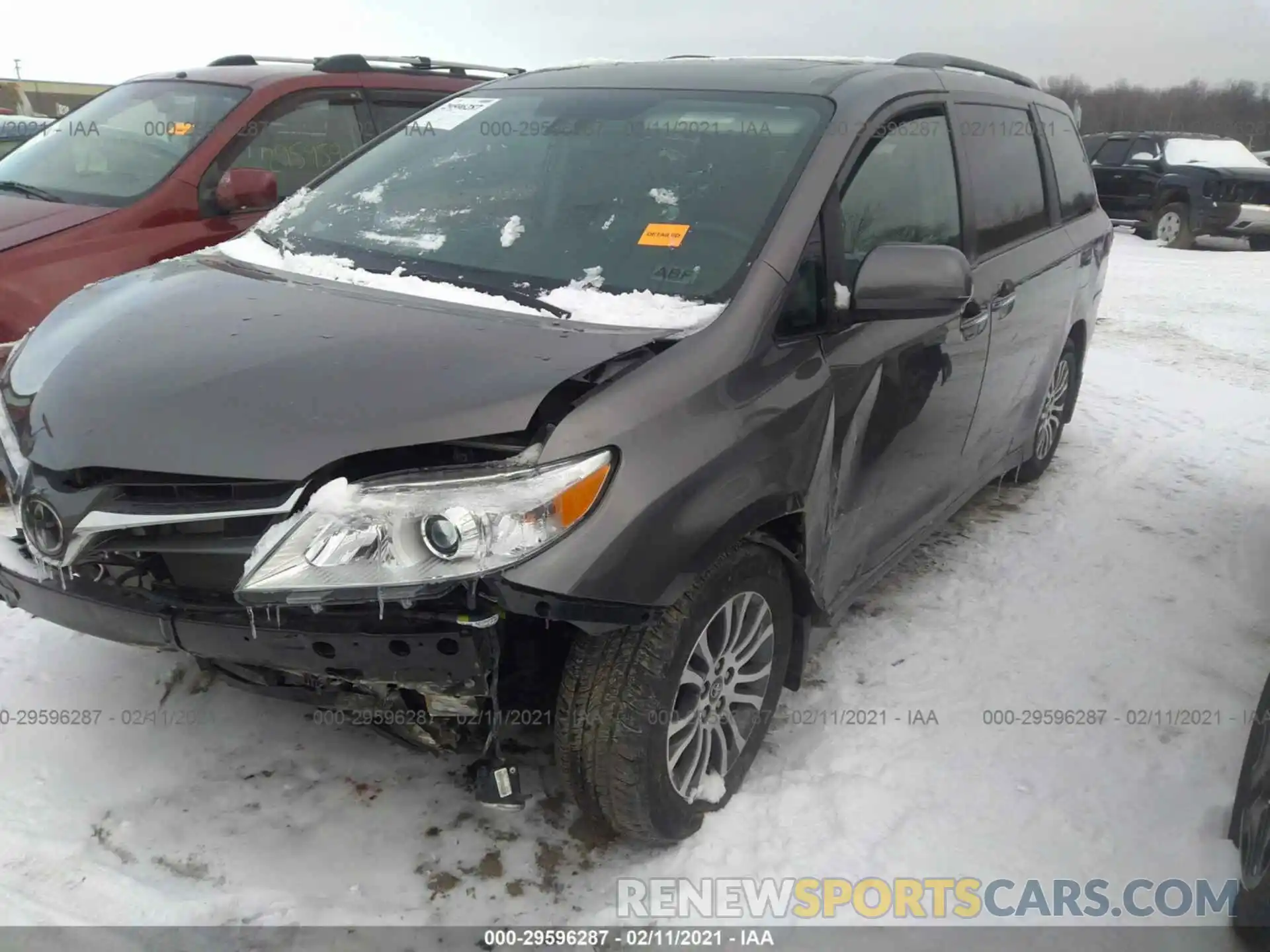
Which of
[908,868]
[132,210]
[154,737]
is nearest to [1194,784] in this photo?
[908,868]

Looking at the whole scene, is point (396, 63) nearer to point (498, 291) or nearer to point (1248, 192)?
point (498, 291)

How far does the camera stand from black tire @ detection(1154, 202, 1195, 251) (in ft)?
47.4

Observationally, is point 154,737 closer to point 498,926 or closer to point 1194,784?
point 498,926

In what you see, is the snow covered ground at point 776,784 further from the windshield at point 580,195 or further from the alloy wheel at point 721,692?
the windshield at point 580,195

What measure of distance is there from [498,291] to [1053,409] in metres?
3.37

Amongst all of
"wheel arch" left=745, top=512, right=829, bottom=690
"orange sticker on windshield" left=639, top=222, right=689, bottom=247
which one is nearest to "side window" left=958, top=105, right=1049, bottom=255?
"orange sticker on windshield" left=639, top=222, right=689, bottom=247

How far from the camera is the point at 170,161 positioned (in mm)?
4559

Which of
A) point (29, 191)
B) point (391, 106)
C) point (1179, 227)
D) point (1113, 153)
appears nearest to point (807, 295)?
point (391, 106)

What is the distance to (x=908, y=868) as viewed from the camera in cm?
238

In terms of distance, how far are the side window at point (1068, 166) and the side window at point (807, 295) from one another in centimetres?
231

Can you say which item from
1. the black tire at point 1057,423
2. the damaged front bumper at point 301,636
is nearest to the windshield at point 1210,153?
the black tire at point 1057,423

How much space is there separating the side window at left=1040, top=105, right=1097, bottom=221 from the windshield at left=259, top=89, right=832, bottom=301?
204cm

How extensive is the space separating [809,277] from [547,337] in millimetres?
696

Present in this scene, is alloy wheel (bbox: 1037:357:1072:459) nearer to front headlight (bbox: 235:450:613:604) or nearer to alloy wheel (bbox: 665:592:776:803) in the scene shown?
alloy wheel (bbox: 665:592:776:803)
